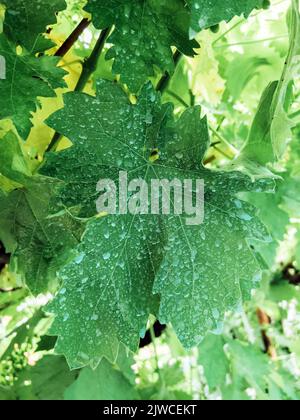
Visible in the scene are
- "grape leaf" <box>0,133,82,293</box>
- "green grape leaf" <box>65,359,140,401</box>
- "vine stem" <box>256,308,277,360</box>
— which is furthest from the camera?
"vine stem" <box>256,308,277,360</box>

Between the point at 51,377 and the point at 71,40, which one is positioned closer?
the point at 71,40

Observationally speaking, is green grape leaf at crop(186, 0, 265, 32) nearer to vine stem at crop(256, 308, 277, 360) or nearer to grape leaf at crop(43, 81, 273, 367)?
grape leaf at crop(43, 81, 273, 367)

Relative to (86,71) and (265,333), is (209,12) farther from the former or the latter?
(265,333)

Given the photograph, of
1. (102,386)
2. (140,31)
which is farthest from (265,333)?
(140,31)

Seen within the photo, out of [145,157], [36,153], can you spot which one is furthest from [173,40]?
[36,153]

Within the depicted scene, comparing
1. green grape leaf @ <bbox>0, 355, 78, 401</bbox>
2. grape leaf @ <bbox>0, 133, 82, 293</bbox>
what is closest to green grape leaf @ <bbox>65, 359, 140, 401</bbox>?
green grape leaf @ <bbox>0, 355, 78, 401</bbox>

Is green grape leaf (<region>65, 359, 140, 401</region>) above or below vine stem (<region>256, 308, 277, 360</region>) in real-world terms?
above
